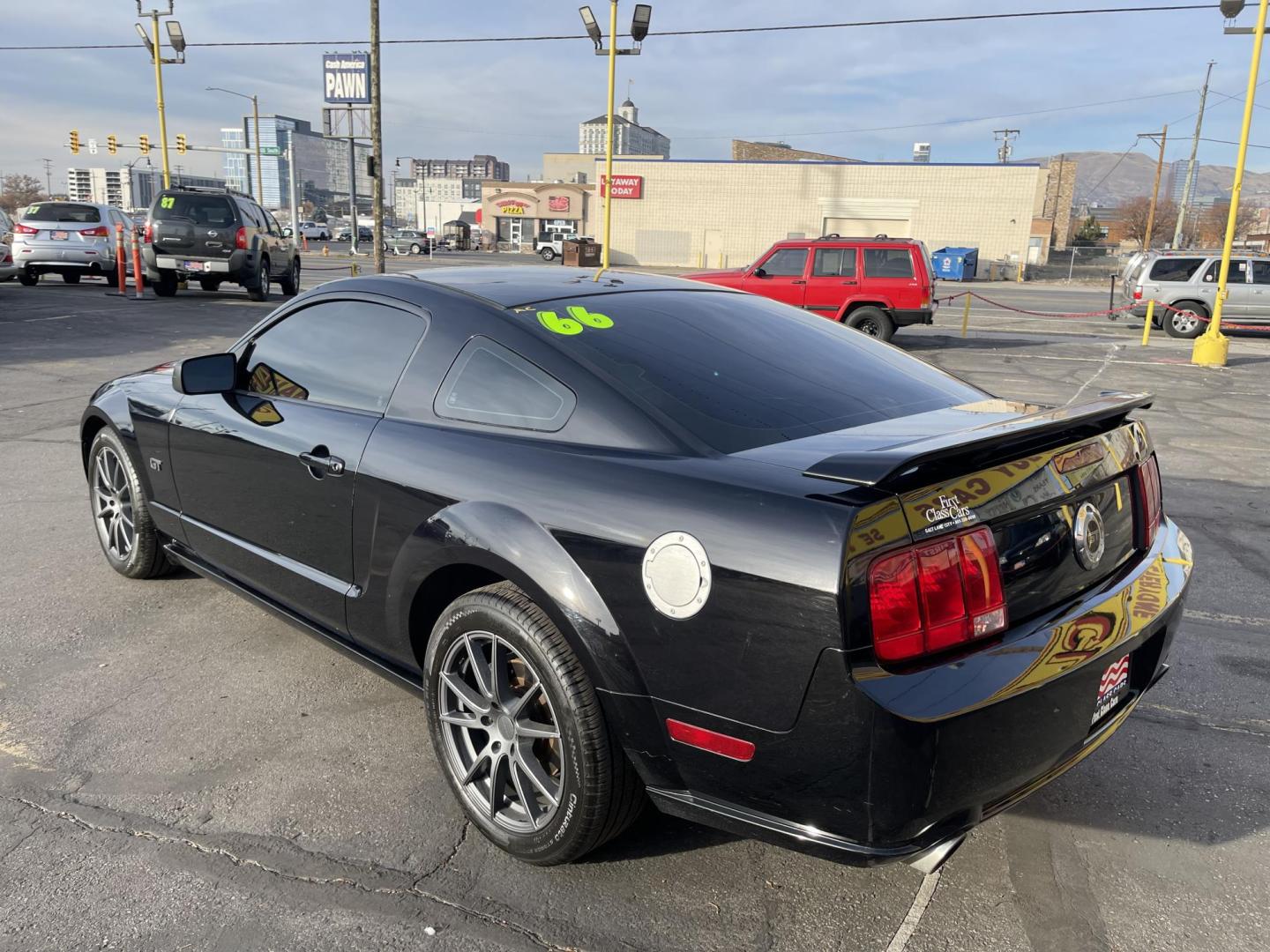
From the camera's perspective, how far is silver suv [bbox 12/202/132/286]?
1962cm

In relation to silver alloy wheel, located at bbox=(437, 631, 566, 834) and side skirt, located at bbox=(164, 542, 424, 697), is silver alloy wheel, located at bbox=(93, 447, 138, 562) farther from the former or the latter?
silver alloy wheel, located at bbox=(437, 631, 566, 834)

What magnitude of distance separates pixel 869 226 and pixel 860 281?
3977 cm

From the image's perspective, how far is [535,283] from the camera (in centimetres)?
326

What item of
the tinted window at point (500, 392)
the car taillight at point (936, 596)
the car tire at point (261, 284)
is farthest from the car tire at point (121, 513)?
the car tire at point (261, 284)

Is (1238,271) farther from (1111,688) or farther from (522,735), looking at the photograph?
(522,735)

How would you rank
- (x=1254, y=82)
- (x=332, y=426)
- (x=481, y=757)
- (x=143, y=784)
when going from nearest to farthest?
1. (x=481, y=757)
2. (x=143, y=784)
3. (x=332, y=426)
4. (x=1254, y=82)

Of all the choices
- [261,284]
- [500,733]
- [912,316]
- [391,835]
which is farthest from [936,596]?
[261,284]

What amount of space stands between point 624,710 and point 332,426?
148 centimetres

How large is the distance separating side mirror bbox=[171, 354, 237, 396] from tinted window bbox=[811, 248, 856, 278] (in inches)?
548

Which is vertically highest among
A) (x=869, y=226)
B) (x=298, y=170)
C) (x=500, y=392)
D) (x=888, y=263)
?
(x=298, y=170)

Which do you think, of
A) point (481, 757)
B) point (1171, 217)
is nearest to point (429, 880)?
point (481, 757)

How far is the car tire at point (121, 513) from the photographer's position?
14.0 feet

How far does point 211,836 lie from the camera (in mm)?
2643

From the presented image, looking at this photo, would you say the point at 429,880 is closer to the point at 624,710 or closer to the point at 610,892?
the point at 610,892
